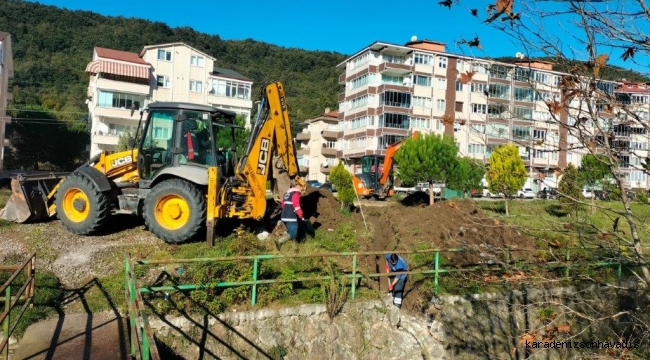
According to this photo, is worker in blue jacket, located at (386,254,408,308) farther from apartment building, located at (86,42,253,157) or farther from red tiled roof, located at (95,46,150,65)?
red tiled roof, located at (95,46,150,65)

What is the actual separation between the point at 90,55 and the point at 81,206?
327 ft

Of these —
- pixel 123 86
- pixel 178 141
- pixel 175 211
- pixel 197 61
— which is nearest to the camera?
pixel 175 211

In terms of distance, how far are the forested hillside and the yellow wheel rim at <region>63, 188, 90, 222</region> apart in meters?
62.3

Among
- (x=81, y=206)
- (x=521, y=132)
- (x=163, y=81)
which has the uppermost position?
(x=163, y=81)

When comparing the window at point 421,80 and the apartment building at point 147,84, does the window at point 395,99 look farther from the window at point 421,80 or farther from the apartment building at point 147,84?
the apartment building at point 147,84

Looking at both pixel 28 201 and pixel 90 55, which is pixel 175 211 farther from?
pixel 90 55

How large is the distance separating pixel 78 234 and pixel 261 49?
122867mm

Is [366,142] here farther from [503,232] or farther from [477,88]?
[477,88]

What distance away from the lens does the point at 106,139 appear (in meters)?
46.2

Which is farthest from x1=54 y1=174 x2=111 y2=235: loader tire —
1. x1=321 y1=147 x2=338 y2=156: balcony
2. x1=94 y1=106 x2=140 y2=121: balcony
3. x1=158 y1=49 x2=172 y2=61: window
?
x1=321 y1=147 x2=338 y2=156: balcony

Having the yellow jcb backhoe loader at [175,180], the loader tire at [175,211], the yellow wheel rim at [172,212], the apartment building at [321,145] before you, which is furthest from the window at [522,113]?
the apartment building at [321,145]

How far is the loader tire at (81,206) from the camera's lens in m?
11.2

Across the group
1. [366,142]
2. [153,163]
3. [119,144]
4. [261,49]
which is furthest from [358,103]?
[261,49]

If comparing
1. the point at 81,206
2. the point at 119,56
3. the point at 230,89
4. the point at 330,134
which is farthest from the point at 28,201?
the point at 330,134
